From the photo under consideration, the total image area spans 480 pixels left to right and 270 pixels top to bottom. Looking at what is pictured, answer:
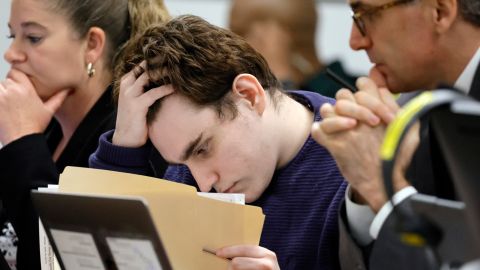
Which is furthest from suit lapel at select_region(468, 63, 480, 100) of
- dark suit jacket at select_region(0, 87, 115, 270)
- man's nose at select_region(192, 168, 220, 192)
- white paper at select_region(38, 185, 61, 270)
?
dark suit jacket at select_region(0, 87, 115, 270)

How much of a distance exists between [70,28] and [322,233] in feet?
3.53

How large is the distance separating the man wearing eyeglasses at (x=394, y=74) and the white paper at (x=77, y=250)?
42 cm

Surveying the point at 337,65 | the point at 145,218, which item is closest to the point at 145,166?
the point at 145,218

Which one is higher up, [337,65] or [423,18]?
[423,18]

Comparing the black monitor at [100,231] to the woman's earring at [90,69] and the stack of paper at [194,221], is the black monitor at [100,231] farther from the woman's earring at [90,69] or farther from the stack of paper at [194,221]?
the woman's earring at [90,69]

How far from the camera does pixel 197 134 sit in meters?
1.76

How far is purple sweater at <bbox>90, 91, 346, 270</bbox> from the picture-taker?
5.70 ft

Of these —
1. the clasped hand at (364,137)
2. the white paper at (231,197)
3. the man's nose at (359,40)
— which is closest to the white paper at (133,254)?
the white paper at (231,197)

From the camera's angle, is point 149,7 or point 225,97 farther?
point 149,7

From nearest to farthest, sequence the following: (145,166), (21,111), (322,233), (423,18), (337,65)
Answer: (423,18) → (322,233) → (145,166) → (21,111) → (337,65)

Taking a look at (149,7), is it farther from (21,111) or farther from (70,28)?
(21,111)

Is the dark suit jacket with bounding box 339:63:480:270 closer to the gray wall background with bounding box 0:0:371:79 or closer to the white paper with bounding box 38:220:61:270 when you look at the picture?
the white paper with bounding box 38:220:61:270

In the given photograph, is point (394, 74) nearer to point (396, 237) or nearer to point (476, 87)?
point (476, 87)

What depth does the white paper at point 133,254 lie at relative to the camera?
57.8 inches
